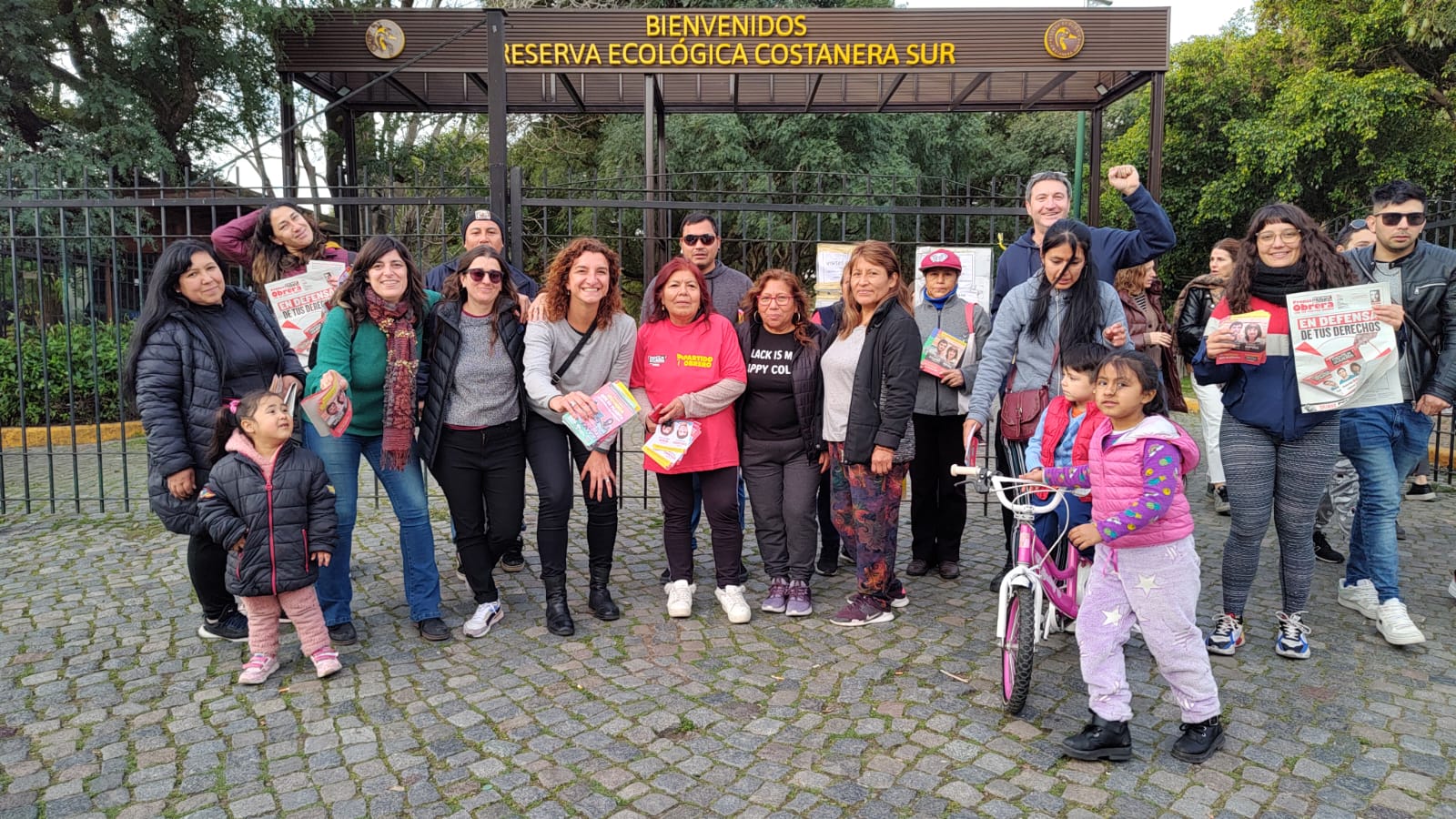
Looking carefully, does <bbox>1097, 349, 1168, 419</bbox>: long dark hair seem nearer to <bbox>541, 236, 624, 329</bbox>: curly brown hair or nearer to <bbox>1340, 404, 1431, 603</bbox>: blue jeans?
<bbox>1340, 404, 1431, 603</bbox>: blue jeans

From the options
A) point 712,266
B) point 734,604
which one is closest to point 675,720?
point 734,604

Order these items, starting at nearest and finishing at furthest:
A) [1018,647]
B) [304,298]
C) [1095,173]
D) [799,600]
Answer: [1018,647] < [304,298] < [799,600] < [1095,173]

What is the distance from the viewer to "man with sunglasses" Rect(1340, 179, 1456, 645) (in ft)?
14.1

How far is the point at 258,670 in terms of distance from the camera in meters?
3.79

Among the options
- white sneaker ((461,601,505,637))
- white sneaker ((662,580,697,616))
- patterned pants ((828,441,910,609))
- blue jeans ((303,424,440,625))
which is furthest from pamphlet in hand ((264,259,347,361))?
patterned pants ((828,441,910,609))

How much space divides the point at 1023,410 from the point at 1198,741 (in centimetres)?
168

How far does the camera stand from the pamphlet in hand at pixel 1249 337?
12.4 ft

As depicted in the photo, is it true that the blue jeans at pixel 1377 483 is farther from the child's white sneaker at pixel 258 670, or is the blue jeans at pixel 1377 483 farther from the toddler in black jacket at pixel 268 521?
the child's white sneaker at pixel 258 670

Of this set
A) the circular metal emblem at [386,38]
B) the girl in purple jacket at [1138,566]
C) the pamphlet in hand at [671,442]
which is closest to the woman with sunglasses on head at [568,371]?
the pamphlet in hand at [671,442]

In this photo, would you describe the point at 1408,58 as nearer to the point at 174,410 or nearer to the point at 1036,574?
the point at 1036,574

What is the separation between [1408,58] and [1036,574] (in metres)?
19.3

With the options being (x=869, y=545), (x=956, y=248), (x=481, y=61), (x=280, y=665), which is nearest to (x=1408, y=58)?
(x=956, y=248)

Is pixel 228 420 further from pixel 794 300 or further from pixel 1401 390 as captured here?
pixel 1401 390

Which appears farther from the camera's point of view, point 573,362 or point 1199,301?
point 1199,301
